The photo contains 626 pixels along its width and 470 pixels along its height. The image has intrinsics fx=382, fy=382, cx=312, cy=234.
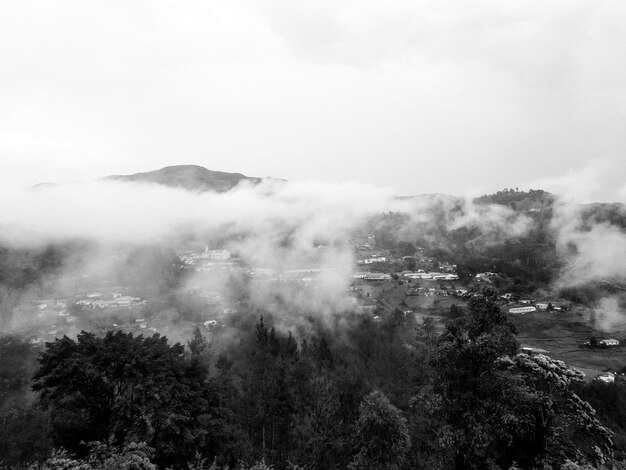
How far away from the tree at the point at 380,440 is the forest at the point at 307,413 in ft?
0.24

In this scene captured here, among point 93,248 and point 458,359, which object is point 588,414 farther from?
point 93,248

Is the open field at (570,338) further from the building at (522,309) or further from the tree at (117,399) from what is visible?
the tree at (117,399)

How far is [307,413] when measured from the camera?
1700 inches

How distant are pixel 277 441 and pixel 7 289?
83760 mm

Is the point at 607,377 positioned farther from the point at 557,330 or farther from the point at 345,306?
the point at 345,306

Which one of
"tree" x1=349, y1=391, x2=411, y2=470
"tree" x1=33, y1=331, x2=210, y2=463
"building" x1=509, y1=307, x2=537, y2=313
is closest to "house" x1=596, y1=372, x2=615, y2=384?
"building" x1=509, y1=307, x2=537, y2=313

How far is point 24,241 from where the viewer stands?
119 metres

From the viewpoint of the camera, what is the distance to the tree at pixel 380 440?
79.2ft

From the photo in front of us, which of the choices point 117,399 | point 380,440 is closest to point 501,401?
point 380,440

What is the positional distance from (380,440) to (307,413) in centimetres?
2081

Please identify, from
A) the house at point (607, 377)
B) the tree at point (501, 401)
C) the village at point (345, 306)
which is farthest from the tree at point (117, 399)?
the house at point (607, 377)

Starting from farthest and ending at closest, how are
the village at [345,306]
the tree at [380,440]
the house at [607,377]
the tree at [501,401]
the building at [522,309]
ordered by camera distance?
the building at [522,309] < the village at [345,306] < the house at [607,377] < the tree at [380,440] < the tree at [501,401]

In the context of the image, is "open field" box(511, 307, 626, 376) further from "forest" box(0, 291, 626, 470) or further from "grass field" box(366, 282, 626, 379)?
"forest" box(0, 291, 626, 470)

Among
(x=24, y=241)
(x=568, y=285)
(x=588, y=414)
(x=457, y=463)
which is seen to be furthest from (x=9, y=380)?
(x=568, y=285)
